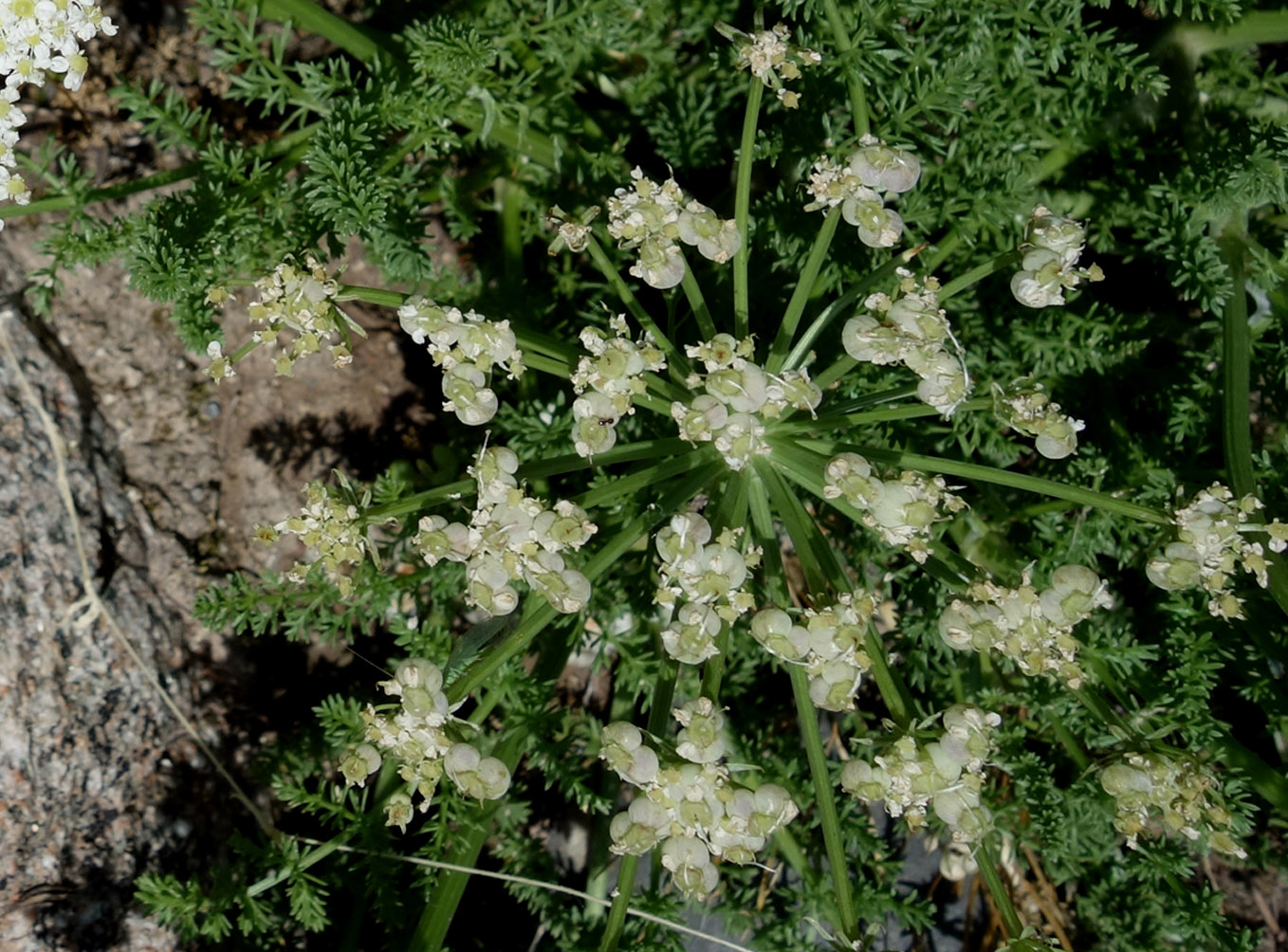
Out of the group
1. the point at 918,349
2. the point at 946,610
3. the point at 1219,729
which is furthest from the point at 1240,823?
the point at 918,349

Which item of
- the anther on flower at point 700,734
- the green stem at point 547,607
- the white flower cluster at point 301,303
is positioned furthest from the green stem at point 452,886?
the white flower cluster at point 301,303

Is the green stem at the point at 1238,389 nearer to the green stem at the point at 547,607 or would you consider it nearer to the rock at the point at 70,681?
the green stem at the point at 547,607

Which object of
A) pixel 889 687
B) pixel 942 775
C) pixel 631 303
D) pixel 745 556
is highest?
pixel 631 303

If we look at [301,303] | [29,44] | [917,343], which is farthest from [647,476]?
[29,44]

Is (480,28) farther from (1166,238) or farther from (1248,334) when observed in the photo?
(1248,334)

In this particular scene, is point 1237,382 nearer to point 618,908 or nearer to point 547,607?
point 547,607

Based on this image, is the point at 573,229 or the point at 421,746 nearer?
the point at 421,746

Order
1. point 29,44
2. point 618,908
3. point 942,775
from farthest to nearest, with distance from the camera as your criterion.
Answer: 1. point 29,44
2. point 618,908
3. point 942,775
